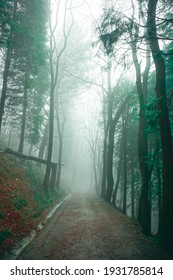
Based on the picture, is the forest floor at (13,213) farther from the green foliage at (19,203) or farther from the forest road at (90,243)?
the forest road at (90,243)

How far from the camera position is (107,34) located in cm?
682

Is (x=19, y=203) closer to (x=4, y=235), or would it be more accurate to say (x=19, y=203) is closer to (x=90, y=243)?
(x=4, y=235)

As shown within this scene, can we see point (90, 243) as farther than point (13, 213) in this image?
No

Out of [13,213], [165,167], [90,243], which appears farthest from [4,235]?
[165,167]

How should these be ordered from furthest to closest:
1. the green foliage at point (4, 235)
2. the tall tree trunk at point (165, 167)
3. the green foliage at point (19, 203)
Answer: the green foliage at point (19, 203) < the tall tree trunk at point (165, 167) < the green foliage at point (4, 235)

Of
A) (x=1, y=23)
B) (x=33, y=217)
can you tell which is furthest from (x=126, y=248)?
(x=1, y=23)

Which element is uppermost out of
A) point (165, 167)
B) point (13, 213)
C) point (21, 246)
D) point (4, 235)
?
point (165, 167)

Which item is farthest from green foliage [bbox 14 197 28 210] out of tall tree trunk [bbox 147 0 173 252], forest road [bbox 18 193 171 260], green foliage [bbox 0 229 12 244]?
tall tree trunk [bbox 147 0 173 252]

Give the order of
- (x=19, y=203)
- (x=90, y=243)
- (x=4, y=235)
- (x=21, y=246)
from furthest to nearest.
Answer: (x=19, y=203), (x=90, y=243), (x=21, y=246), (x=4, y=235)

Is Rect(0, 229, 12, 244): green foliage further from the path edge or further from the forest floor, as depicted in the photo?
the path edge

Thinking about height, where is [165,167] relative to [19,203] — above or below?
above

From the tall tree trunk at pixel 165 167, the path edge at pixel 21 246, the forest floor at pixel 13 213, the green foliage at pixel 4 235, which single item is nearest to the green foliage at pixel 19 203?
the forest floor at pixel 13 213

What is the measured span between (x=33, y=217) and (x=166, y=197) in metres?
5.62

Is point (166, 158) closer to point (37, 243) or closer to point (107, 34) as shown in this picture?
point (107, 34)
